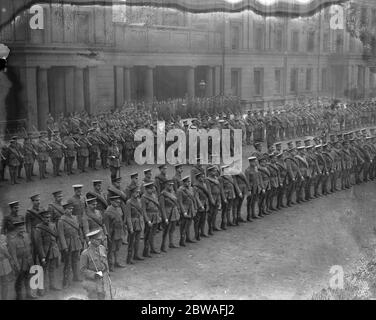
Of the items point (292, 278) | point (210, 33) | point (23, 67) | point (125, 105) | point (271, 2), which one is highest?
point (271, 2)

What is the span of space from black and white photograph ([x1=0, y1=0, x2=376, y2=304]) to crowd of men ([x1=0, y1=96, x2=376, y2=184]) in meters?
0.05

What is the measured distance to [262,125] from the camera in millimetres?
16078

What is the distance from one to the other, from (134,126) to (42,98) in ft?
7.95

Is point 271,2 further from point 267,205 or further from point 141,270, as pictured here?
point 141,270

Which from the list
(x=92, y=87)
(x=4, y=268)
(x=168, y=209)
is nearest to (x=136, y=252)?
(x=168, y=209)

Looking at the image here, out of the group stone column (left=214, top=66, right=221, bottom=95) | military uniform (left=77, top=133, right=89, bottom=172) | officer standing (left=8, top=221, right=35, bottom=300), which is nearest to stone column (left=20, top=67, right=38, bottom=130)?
military uniform (left=77, top=133, right=89, bottom=172)

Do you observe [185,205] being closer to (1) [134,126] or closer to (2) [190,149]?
(2) [190,149]

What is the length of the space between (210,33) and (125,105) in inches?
115

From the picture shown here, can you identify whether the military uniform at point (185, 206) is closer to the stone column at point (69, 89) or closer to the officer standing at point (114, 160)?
the officer standing at point (114, 160)

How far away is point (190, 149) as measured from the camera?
13.1 metres

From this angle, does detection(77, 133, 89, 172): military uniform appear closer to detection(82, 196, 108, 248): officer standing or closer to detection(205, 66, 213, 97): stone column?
detection(205, 66, 213, 97): stone column

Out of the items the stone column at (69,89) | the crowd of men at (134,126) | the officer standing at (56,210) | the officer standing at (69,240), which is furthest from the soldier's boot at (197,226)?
the stone column at (69,89)

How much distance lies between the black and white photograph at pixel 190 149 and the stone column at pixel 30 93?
38mm
